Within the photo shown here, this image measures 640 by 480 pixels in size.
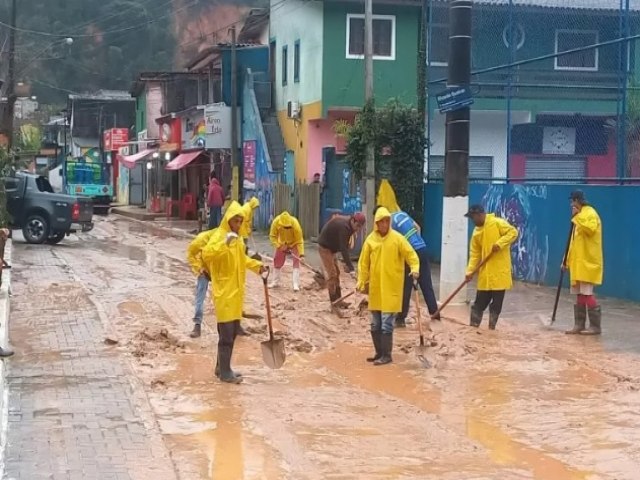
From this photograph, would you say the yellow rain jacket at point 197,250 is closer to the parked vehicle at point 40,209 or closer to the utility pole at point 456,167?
the utility pole at point 456,167

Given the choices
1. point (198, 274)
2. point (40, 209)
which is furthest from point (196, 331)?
point (40, 209)

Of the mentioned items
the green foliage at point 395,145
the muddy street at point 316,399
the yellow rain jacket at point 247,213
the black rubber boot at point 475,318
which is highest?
the green foliage at point 395,145

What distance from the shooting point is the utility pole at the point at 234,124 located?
3222cm

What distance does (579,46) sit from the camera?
64.6 feet

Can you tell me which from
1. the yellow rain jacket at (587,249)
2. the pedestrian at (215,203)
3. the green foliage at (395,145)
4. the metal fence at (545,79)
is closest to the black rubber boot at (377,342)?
the yellow rain jacket at (587,249)

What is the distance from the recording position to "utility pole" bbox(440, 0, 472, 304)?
14.4m

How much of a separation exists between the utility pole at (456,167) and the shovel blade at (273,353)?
5270 mm

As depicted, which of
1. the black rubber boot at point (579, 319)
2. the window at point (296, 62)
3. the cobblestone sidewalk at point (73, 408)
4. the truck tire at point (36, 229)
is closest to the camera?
the cobblestone sidewalk at point (73, 408)

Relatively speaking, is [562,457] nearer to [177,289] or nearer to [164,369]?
[164,369]

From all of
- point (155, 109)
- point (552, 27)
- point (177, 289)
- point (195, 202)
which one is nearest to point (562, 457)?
point (177, 289)

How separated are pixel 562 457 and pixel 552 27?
14.6 meters

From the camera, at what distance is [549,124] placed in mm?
20828

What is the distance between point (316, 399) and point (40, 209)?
17739mm

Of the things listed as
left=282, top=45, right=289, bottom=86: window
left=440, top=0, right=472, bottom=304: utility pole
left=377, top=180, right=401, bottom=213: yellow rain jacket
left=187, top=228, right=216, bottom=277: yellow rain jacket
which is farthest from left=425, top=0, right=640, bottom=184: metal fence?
left=282, top=45, right=289, bottom=86: window
